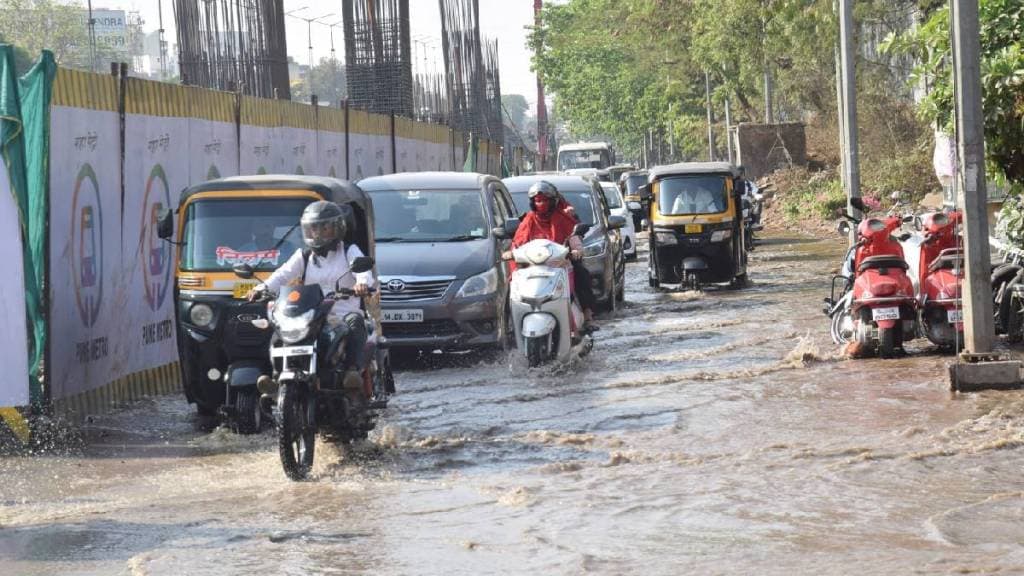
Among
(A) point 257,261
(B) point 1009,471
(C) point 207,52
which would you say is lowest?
(B) point 1009,471

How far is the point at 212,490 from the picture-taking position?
9.18m

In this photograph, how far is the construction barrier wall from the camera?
12.0 metres

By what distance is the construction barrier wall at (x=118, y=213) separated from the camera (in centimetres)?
1199

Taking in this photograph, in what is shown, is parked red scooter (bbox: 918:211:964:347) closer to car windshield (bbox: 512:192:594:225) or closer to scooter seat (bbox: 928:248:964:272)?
scooter seat (bbox: 928:248:964:272)

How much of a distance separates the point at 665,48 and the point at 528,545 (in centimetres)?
5652

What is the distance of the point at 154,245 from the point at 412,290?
7.89 feet

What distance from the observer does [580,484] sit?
29.6 feet

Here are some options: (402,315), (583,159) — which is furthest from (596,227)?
(583,159)

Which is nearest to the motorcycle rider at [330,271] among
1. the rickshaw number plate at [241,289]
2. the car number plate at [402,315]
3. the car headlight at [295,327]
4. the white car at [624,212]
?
the car headlight at [295,327]

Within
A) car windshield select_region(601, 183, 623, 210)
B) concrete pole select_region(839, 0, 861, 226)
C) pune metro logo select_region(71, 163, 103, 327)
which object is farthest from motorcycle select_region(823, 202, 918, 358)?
car windshield select_region(601, 183, 623, 210)

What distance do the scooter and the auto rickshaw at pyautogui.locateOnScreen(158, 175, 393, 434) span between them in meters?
4.89

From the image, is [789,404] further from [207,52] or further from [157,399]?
[207,52]

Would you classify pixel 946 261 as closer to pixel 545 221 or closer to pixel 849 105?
pixel 545 221

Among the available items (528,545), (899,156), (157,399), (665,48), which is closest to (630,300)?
(157,399)
